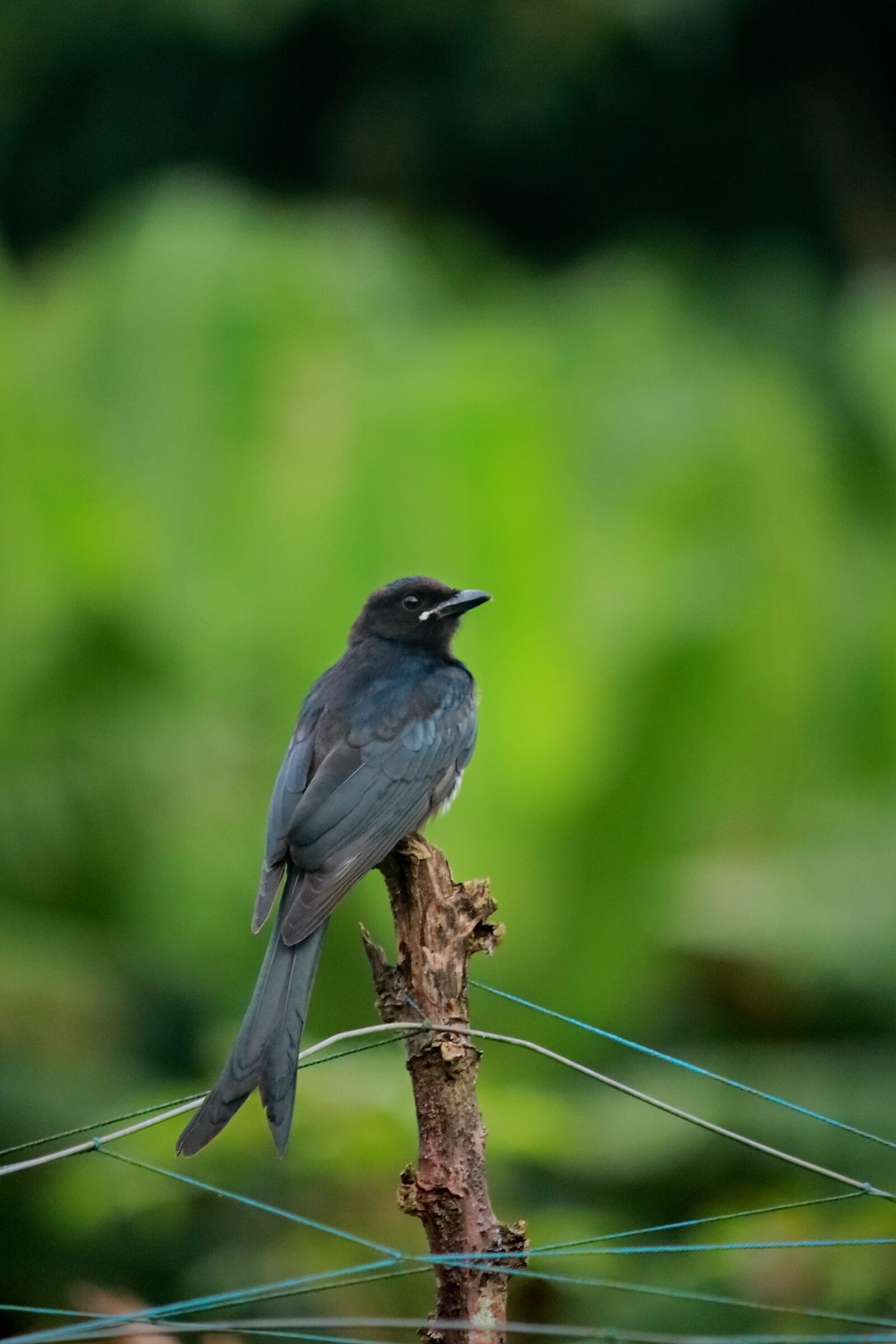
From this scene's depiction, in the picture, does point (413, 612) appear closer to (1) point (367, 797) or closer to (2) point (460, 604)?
(2) point (460, 604)

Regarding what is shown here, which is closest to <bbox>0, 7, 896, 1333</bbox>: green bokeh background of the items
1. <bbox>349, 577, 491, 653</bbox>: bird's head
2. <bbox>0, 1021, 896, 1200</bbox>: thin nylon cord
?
<bbox>349, 577, 491, 653</bbox>: bird's head

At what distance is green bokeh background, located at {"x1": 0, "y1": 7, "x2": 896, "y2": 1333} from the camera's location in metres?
6.16

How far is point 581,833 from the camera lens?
804 centimetres

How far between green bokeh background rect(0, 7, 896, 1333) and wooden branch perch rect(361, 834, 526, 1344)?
2.19m

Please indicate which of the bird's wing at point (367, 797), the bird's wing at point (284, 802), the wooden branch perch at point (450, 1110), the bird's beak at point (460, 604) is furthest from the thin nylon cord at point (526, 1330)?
the bird's beak at point (460, 604)

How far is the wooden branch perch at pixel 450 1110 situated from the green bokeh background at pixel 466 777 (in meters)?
2.19

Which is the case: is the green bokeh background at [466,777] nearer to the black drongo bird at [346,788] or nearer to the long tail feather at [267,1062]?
the black drongo bird at [346,788]

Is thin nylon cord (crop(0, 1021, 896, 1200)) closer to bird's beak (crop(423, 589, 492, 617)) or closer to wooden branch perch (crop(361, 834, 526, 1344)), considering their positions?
wooden branch perch (crop(361, 834, 526, 1344))

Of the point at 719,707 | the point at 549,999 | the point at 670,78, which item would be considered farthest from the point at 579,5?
the point at 549,999

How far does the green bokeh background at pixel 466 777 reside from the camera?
6160mm

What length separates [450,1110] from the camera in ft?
9.73

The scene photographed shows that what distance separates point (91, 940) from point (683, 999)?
2.77 meters

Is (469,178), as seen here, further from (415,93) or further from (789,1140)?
(789,1140)

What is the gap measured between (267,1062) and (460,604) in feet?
6.18
